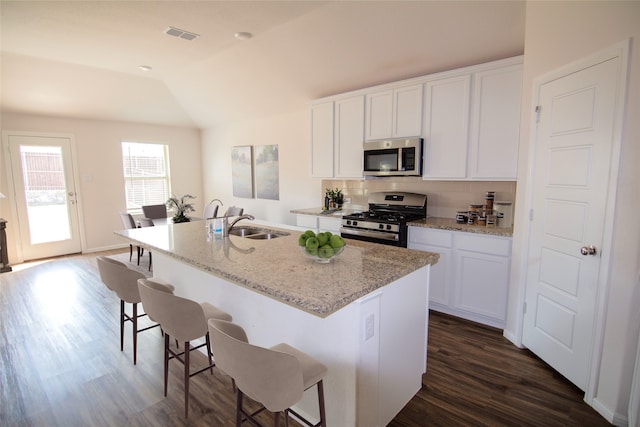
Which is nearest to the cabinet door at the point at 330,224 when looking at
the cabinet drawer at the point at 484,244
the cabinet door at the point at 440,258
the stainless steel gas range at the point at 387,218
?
the stainless steel gas range at the point at 387,218

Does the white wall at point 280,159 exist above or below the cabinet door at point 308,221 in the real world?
above

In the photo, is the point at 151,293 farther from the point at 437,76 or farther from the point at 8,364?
the point at 437,76

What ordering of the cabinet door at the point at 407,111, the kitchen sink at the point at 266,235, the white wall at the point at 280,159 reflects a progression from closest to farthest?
the kitchen sink at the point at 266,235, the cabinet door at the point at 407,111, the white wall at the point at 280,159

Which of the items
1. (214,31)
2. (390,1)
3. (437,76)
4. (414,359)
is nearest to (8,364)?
(414,359)

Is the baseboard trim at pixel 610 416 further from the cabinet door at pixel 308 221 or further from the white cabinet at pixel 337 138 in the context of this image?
the cabinet door at pixel 308 221

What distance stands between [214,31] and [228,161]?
3.36 meters

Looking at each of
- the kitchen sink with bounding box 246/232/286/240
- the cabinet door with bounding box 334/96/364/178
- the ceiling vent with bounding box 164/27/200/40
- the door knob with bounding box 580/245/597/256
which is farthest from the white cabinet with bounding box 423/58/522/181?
the ceiling vent with bounding box 164/27/200/40

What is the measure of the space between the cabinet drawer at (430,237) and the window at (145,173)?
18.4 ft

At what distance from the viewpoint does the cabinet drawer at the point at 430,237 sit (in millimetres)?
3184

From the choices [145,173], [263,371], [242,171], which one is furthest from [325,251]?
[145,173]

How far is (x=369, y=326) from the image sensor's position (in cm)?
158

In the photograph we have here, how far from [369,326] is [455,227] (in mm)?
1906

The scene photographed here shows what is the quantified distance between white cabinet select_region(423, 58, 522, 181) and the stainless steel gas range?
437 mm

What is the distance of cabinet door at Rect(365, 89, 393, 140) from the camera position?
369cm
